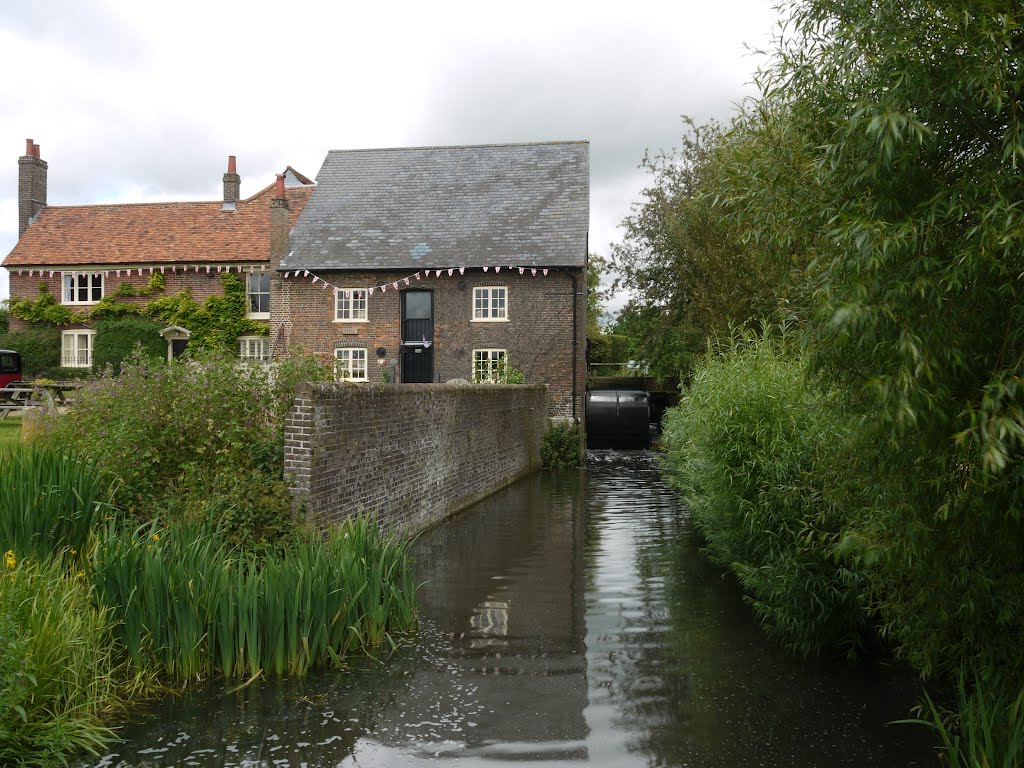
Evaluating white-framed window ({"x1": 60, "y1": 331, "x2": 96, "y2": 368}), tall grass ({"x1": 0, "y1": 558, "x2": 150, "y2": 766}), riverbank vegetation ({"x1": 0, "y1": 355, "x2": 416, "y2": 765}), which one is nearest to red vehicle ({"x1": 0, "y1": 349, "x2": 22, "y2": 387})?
white-framed window ({"x1": 60, "y1": 331, "x2": 96, "y2": 368})

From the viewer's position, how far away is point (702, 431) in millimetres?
7988

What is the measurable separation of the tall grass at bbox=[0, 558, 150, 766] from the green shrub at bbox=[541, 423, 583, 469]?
17.3 m

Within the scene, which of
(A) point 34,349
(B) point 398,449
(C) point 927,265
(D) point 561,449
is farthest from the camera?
(A) point 34,349

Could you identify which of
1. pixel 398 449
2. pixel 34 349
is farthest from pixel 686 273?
pixel 34 349

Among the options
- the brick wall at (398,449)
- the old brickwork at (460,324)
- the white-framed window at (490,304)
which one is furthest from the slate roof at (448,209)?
the brick wall at (398,449)

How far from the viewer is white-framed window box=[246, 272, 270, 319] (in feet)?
105

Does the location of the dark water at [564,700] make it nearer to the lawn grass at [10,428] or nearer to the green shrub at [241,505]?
the green shrub at [241,505]

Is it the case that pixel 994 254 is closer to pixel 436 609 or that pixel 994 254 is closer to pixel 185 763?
pixel 185 763

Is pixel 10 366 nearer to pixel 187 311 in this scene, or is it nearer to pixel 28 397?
pixel 187 311

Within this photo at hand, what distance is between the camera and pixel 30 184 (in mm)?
35625

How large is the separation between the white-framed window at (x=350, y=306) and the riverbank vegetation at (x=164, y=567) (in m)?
18.7

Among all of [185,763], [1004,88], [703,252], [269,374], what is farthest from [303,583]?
[703,252]

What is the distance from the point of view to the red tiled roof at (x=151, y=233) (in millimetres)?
32469

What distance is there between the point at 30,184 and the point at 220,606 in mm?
36500
